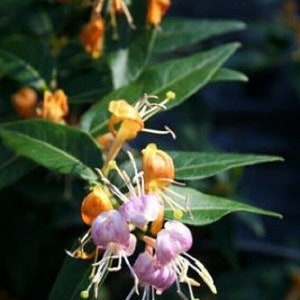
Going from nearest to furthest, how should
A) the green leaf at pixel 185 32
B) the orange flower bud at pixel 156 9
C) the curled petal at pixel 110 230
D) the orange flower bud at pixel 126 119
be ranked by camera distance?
1. the curled petal at pixel 110 230
2. the orange flower bud at pixel 126 119
3. the orange flower bud at pixel 156 9
4. the green leaf at pixel 185 32

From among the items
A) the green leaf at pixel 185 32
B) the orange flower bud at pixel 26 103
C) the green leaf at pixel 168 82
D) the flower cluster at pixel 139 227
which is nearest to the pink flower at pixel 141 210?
the flower cluster at pixel 139 227

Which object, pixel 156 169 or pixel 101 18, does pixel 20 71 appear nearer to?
pixel 101 18

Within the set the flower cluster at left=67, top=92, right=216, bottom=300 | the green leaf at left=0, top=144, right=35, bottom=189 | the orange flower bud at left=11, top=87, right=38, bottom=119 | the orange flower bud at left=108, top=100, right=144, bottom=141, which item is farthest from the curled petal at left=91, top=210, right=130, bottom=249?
the orange flower bud at left=11, top=87, right=38, bottom=119

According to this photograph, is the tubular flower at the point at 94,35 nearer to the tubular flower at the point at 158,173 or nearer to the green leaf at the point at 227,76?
the green leaf at the point at 227,76

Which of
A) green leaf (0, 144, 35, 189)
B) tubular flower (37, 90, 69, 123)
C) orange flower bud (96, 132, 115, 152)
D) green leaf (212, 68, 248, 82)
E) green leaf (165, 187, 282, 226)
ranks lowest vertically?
green leaf (212, 68, 248, 82)

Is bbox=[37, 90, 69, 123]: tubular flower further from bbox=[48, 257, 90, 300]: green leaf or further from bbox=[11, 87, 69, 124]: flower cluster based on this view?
bbox=[48, 257, 90, 300]: green leaf

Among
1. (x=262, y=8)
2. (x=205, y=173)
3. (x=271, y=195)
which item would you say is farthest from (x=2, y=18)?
(x=262, y=8)

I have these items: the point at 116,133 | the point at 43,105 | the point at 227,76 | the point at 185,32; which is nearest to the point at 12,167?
the point at 43,105
